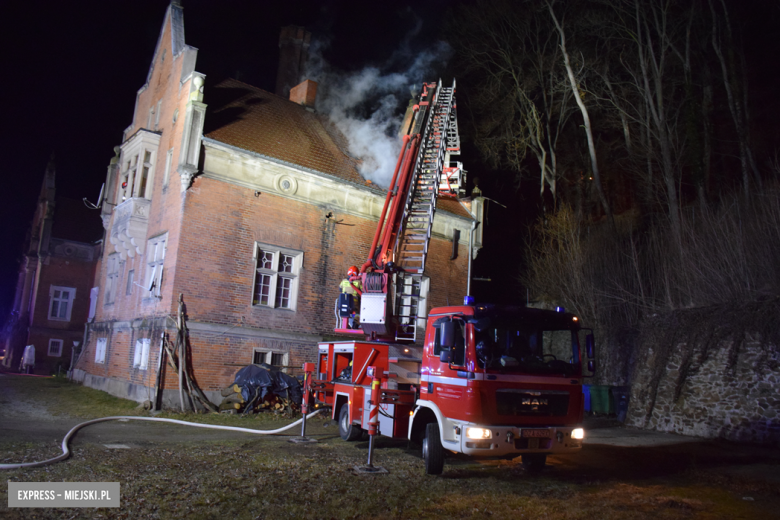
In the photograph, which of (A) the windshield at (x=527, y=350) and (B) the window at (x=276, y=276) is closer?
(A) the windshield at (x=527, y=350)

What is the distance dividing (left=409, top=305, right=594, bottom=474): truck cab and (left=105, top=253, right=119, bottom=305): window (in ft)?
49.8

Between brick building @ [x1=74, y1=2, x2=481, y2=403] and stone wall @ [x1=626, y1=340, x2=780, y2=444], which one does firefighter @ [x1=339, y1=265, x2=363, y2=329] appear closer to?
brick building @ [x1=74, y1=2, x2=481, y2=403]

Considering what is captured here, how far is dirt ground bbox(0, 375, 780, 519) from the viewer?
5914 mm

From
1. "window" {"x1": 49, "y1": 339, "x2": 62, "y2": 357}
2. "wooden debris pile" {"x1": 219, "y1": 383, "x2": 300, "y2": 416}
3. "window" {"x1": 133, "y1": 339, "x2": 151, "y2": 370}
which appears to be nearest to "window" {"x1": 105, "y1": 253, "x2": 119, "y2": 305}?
"window" {"x1": 133, "y1": 339, "x2": 151, "y2": 370}

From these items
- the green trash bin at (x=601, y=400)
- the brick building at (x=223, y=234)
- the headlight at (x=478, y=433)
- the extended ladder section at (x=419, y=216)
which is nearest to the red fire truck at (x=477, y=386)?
the headlight at (x=478, y=433)

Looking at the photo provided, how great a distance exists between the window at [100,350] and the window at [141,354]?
11.6ft

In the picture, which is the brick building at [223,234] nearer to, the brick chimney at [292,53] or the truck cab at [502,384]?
the brick chimney at [292,53]

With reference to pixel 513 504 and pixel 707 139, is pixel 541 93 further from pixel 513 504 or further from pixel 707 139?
pixel 513 504

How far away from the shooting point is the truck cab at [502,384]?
7.24m

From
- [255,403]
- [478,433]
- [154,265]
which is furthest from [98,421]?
[478,433]

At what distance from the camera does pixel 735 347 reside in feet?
40.5

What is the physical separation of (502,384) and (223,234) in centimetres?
1040

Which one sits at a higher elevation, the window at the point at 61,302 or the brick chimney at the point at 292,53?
the brick chimney at the point at 292,53

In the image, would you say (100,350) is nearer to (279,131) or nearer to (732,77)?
(279,131)
